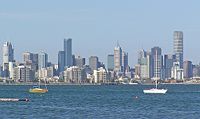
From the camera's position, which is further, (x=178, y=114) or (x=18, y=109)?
(x=18, y=109)

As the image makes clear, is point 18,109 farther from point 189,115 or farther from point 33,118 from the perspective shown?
point 189,115

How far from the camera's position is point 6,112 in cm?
12394

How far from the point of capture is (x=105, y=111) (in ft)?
415

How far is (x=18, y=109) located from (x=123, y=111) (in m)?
18.7

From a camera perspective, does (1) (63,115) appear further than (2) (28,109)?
No

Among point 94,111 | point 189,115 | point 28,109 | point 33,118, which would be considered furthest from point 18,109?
point 189,115

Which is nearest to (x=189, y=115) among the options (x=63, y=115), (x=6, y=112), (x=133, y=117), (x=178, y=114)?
(x=178, y=114)

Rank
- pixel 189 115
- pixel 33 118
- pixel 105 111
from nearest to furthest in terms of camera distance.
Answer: pixel 33 118 → pixel 189 115 → pixel 105 111

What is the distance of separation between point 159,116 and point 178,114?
677cm

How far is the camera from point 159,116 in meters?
115

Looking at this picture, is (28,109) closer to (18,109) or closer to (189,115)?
(18,109)

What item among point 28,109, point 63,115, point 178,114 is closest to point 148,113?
point 178,114

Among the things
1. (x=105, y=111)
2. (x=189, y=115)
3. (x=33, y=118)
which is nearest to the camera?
(x=33, y=118)

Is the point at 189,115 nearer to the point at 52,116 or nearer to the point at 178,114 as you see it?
the point at 178,114
